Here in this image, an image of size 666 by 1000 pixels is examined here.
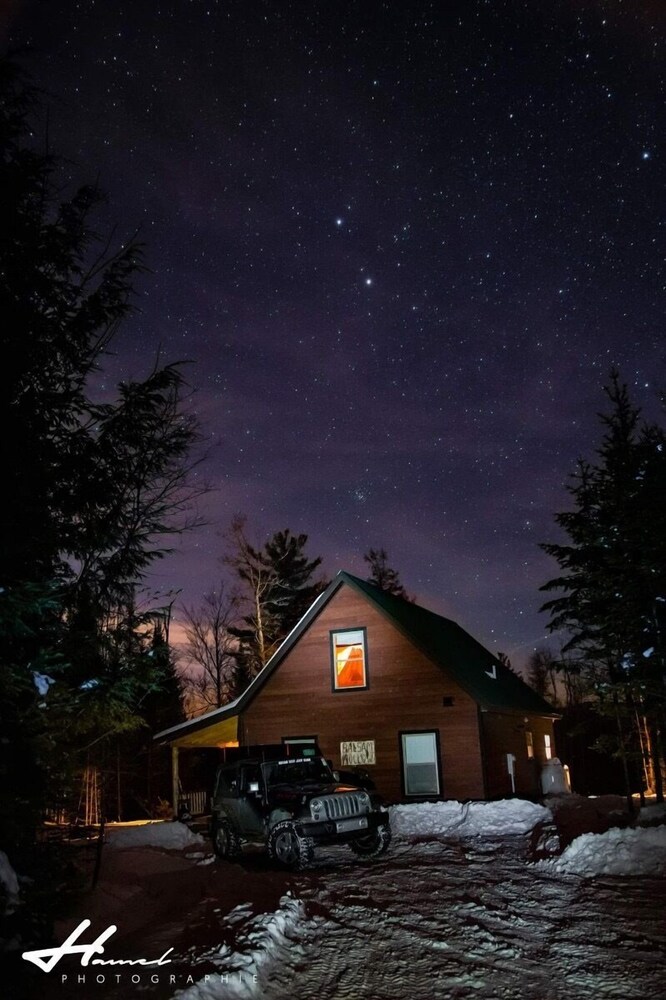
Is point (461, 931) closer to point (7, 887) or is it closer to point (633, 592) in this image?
point (7, 887)

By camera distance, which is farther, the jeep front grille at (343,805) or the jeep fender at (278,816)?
the jeep fender at (278,816)

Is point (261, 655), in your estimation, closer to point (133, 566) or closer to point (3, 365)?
point (133, 566)

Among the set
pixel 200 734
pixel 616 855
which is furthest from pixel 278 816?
pixel 200 734

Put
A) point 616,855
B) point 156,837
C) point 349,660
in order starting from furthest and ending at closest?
point 349,660, point 156,837, point 616,855

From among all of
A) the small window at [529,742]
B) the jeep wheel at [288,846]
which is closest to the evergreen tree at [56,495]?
the jeep wheel at [288,846]

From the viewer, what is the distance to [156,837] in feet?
53.8

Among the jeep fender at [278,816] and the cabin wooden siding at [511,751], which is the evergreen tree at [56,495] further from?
the cabin wooden siding at [511,751]

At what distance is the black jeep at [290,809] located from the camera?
12.4m

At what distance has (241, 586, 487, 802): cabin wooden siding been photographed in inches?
822

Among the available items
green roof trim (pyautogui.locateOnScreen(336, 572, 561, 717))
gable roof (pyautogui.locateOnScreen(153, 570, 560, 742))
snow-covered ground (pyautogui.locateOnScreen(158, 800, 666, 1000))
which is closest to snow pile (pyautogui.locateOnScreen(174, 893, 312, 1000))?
snow-covered ground (pyautogui.locateOnScreen(158, 800, 666, 1000))

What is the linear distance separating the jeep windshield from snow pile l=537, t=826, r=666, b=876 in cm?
480

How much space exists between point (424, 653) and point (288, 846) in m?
10.1

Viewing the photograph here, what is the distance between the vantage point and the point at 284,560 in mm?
47688

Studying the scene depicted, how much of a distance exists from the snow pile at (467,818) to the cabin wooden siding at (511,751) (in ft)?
8.61
